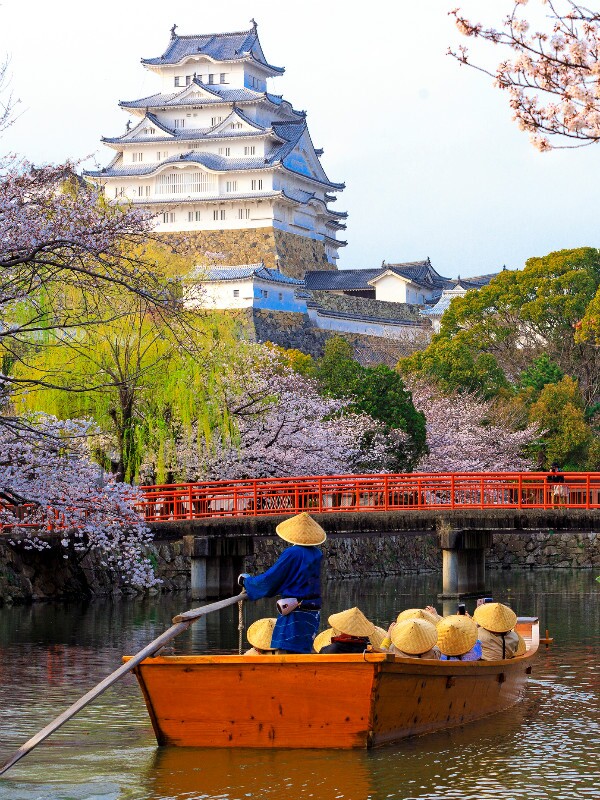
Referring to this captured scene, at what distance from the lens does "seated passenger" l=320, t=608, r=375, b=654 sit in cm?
1312

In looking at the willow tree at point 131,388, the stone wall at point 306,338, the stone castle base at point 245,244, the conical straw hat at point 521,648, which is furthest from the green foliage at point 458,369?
the conical straw hat at point 521,648

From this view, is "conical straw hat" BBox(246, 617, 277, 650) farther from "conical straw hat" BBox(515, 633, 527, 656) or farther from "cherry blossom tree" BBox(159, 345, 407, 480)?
"cherry blossom tree" BBox(159, 345, 407, 480)

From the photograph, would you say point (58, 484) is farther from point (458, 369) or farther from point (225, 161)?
point (225, 161)

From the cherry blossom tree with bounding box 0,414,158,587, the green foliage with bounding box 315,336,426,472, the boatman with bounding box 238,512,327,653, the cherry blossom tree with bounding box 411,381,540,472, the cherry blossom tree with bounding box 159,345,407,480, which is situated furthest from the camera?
the cherry blossom tree with bounding box 411,381,540,472

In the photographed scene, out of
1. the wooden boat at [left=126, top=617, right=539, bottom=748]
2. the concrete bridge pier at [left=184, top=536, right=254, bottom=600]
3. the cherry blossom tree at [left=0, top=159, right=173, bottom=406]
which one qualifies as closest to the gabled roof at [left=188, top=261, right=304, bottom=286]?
the concrete bridge pier at [left=184, top=536, right=254, bottom=600]

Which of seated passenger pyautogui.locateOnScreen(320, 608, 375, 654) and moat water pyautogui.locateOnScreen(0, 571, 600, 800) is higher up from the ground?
seated passenger pyautogui.locateOnScreen(320, 608, 375, 654)

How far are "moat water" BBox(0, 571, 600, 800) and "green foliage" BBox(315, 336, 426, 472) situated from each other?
1949cm

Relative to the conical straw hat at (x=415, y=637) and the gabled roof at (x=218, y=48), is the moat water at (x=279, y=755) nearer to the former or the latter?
the conical straw hat at (x=415, y=637)

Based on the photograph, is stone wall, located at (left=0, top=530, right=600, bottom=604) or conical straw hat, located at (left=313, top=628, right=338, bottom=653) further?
stone wall, located at (left=0, top=530, right=600, bottom=604)

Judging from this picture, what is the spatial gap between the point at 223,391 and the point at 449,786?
21726 millimetres

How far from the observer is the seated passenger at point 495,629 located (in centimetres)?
1577

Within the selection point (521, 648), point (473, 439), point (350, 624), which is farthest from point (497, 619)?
point (473, 439)

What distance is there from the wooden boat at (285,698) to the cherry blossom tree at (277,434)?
1917 centimetres

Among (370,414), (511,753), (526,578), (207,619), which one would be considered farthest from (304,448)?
Result: (511,753)
